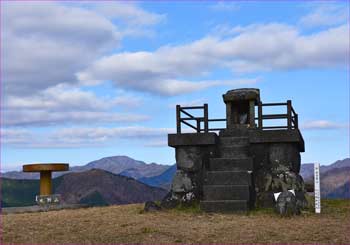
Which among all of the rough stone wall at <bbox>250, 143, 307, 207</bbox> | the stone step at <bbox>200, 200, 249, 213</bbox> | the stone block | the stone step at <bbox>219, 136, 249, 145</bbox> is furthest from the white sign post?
the stone block

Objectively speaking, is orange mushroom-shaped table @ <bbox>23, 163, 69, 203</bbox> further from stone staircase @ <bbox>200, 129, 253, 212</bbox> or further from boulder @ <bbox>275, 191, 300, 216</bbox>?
boulder @ <bbox>275, 191, 300, 216</bbox>

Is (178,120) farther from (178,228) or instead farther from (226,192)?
(178,228)

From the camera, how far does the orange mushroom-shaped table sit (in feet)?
70.0

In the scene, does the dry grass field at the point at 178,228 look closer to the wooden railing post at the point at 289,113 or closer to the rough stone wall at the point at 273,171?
the rough stone wall at the point at 273,171

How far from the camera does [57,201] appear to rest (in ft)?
70.6

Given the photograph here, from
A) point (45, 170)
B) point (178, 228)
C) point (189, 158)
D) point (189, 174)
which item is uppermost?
point (189, 158)

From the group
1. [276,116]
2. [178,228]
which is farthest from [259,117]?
[178,228]

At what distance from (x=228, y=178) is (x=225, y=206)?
3.90 feet

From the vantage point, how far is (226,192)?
1678 centimetres

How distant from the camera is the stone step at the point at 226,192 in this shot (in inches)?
655

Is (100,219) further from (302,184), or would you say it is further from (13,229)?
(302,184)

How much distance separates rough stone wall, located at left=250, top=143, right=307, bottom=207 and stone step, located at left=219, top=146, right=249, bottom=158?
0.86 feet

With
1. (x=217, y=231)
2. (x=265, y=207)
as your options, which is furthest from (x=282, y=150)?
(x=217, y=231)

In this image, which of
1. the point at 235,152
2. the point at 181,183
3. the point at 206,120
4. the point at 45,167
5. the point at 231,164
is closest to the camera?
the point at 231,164
